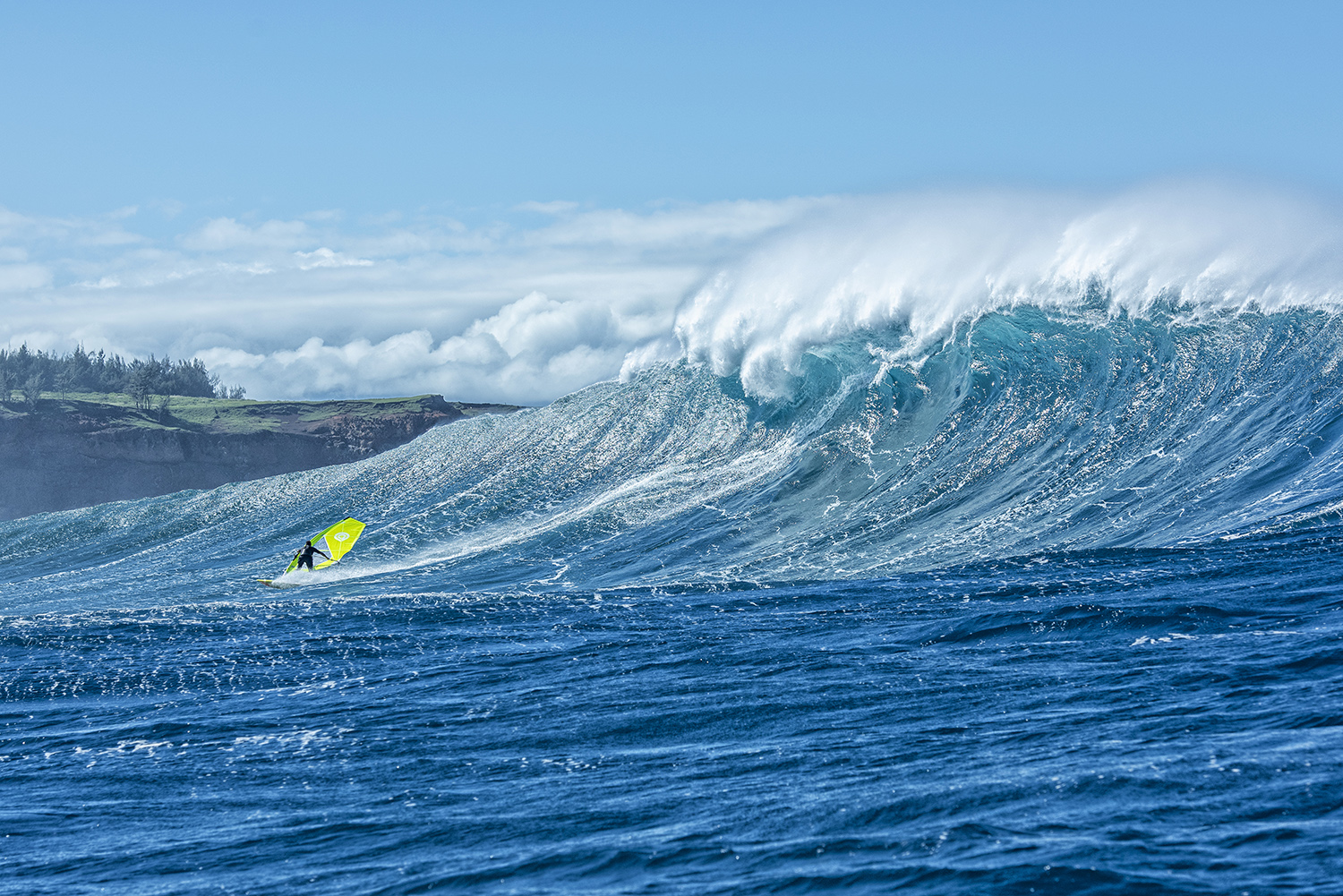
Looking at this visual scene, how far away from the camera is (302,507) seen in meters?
24.7

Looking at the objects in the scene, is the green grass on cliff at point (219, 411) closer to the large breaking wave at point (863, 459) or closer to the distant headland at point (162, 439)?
the distant headland at point (162, 439)

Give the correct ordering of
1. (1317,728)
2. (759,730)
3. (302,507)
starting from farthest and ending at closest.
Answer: (302,507) < (759,730) < (1317,728)

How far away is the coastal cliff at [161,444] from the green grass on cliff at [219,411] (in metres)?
0.09

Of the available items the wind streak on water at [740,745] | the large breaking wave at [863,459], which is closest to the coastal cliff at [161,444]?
the large breaking wave at [863,459]

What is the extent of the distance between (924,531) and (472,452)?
46.5ft

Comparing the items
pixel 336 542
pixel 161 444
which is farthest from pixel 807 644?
pixel 161 444

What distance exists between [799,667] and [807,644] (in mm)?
832

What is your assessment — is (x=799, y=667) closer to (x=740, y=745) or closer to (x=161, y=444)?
(x=740, y=745)

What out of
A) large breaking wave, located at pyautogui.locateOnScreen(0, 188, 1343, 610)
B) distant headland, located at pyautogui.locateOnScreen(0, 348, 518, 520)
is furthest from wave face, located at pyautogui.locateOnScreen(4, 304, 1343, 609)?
distant headland, located at pyautogui.locateOnScreen(0, 348, 518, 520)

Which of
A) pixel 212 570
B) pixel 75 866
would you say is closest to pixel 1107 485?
pixel 75 866

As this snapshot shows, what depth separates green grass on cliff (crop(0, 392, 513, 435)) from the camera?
60.0 metres

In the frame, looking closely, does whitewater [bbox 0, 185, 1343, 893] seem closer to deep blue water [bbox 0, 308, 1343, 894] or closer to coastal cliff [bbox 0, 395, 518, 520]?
deep blue water [bbox 0, 308, 1343, 894]

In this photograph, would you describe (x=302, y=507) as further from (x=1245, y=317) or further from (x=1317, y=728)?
(x=1317, y=728)

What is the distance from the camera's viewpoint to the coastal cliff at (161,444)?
5772cm
